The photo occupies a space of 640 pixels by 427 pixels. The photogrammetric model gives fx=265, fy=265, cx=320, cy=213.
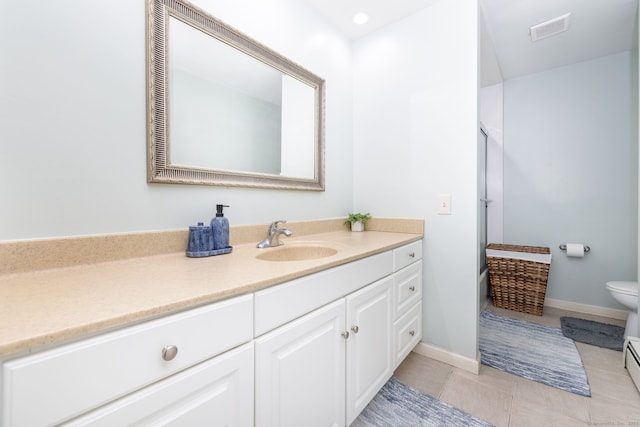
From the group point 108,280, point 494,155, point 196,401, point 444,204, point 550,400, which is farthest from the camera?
point 494,155

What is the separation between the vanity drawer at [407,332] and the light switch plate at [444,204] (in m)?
0.61

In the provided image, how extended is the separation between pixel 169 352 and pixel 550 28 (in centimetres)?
305

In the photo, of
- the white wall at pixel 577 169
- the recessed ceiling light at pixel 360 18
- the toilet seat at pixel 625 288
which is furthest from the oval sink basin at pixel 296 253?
the white wall at pixel 577 169

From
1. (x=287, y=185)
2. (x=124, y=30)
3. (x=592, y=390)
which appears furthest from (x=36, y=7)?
(x=592, y=390)

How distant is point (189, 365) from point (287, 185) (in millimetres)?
1115

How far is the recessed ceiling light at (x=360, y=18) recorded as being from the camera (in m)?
1.80

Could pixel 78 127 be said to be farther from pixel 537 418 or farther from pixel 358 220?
pixel 537 418

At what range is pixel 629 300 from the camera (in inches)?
73.6

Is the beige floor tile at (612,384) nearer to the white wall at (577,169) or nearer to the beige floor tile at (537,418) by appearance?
the beige floor tile at (537,418)

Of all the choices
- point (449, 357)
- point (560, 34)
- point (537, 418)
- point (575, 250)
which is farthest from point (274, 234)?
point (575, 250)

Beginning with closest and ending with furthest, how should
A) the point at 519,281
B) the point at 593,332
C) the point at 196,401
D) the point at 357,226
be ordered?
the point at 196,401 < the point at 357,226 < the point at 593,332 < the point at 519,281

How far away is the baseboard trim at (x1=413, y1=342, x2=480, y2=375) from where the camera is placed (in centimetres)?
161

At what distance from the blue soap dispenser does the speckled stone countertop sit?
0.21 feet

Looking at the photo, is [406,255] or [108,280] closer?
[108,280]
